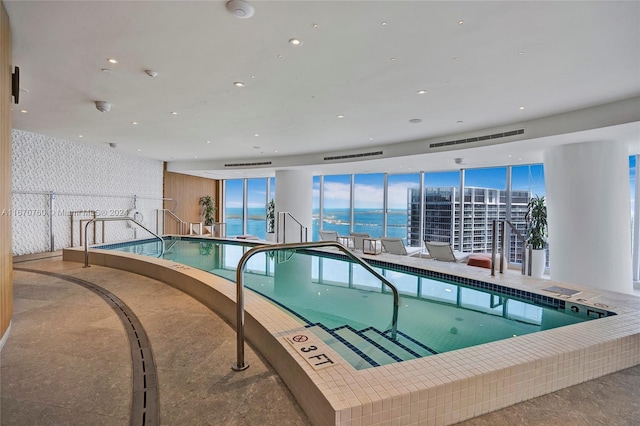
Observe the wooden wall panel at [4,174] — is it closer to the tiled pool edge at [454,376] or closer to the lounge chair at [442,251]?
the tiled pool edge at [454,376]

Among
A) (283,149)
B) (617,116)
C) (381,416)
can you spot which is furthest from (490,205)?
(381,416)

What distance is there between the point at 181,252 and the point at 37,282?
278 centimetres

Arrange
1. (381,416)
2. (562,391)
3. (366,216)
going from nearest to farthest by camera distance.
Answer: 1. (381,416)
2. (562,391)
3. (366,216)

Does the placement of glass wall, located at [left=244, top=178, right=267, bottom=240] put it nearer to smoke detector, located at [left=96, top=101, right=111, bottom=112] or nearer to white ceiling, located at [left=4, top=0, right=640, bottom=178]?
white ceiling, located at [left=4, top=0, right=640, bottom=178]

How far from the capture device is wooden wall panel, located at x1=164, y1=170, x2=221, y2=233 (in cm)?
1076

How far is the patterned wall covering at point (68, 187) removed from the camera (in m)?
6.31

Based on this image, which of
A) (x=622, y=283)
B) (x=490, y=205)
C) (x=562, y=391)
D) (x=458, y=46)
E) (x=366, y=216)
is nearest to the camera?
(x=562, y=391)

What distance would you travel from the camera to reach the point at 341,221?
38.7ft

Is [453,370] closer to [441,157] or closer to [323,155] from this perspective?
[441,157]

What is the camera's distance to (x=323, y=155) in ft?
27.3

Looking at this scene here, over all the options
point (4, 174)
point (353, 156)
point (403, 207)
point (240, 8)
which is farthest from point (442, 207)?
point (4, 174)

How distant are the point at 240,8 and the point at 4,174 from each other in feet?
6.93

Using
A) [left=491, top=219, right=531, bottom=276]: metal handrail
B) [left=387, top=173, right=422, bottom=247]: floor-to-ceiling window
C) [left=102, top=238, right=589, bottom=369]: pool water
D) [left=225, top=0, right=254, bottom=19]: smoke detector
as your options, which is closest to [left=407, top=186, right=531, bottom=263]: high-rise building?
[left=387, top=173, right=422, bottom=247]: floor-to-ceiling window

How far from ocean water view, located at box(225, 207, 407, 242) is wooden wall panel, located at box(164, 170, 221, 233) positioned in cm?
91
